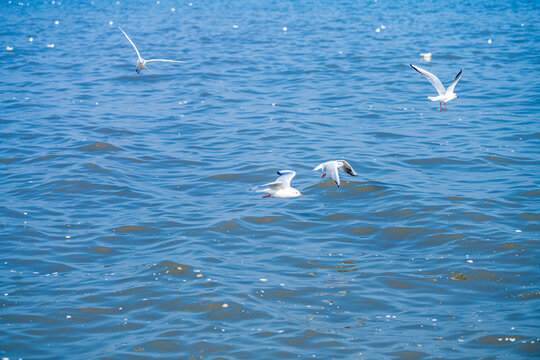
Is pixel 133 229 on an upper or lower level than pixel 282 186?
lower

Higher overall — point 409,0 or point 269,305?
point 409,0

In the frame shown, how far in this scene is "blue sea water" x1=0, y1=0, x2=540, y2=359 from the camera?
809 cm

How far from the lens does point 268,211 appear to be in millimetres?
11836

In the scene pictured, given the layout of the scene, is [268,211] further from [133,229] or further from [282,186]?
[133,229]

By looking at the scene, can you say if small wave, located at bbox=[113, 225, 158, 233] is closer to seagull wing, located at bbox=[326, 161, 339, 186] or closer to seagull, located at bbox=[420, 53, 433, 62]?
seagull wing, located at bbox=[326, 161, 339, 186]

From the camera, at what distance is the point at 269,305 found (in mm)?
8664

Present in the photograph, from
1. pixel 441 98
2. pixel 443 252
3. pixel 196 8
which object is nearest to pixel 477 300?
pixel 443 252

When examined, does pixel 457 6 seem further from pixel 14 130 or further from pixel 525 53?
pixel 14 130

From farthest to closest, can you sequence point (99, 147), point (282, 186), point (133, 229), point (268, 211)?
point (99, 147), point (268, 211), point (133, 229), point (282, 186)

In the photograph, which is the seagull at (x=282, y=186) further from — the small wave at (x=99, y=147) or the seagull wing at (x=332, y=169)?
the small wave at (x=99, y=147)

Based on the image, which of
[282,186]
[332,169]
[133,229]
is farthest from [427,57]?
[133,229]

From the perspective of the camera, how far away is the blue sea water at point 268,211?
809 centimetres

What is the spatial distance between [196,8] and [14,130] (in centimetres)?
2966

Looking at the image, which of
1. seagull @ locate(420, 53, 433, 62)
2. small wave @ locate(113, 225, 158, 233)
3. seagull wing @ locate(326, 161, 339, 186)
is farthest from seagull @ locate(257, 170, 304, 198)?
seagull @ locate(420, 53, 433, 62)
